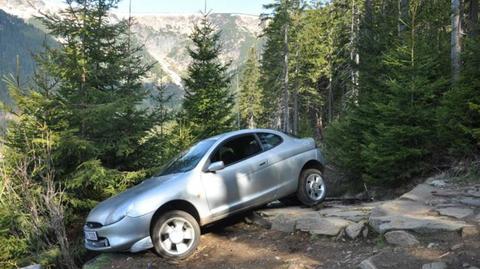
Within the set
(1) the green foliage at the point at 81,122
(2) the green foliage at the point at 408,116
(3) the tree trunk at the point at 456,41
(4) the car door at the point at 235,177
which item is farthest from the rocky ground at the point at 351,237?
(1) the green foliage at the point at 81,122

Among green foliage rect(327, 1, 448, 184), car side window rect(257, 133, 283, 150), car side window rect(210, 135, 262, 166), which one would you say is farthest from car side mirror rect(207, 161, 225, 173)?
green foliage rect(327, 1, 448, 184)

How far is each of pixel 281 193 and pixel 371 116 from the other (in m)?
4.89

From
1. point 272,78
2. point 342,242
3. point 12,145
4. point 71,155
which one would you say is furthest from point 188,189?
point 272,78

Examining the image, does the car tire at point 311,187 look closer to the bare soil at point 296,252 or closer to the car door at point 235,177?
the car door at point 235,177

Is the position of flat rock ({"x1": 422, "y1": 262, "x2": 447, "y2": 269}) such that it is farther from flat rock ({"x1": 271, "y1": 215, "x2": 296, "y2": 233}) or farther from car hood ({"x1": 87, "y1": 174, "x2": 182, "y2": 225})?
car hood ({"x1": 87, "y1": 174, "x2": 182, "y2": 225})

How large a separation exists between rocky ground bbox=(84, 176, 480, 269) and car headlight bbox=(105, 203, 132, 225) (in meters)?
0.79

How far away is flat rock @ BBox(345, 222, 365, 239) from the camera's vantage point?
7.01m

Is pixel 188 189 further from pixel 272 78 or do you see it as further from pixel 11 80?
pixel 272 78

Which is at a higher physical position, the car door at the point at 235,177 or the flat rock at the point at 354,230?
the car door at the point at 235,177

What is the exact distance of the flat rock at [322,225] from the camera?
7.30 metres

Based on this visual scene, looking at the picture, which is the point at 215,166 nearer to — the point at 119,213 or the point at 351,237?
the point at 119,213

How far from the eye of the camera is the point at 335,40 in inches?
1663

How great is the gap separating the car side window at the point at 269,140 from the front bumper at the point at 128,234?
2.84 m

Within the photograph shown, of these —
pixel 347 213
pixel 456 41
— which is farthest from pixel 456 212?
pixel 456 41
